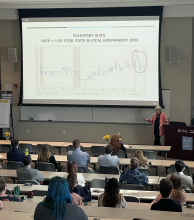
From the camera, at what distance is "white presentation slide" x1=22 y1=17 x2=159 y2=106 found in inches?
408

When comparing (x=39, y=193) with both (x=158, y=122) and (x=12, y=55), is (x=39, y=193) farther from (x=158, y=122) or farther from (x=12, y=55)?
(x=12, y=55)

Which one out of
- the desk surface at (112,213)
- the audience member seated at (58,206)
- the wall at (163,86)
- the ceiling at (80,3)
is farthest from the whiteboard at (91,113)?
the audience member seated at (58,206)

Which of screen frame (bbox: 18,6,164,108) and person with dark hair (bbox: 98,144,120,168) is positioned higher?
screen frame (bbox: 18,6,164,108)

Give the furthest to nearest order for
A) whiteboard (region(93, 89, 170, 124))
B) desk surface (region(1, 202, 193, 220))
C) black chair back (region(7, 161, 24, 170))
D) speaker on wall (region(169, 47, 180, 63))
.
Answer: whiteboard (region(93, 89, 170, 124))
speaker on wall (region(169, 47, 180, 63))
black chair back (region(7, 161, 24, 170))
desk surface (region(1, 202, 193, 220))

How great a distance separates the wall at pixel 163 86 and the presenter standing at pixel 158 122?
665 millimetres

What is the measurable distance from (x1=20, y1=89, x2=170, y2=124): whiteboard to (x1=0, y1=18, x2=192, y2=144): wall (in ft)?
0.55

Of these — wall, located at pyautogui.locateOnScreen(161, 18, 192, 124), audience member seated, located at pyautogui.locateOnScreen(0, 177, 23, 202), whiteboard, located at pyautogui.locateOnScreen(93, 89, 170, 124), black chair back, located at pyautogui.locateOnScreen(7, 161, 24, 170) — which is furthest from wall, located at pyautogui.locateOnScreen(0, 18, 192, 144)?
audience member seated, located at pyautogui.locateOnScreen(0, 177, 23, 202)

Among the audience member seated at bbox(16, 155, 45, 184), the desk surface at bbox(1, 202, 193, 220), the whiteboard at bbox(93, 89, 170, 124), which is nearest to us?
the desk surface at bbox(1, 202, 193, 220)

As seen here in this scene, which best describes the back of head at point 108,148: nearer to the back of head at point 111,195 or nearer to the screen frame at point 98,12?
the back of head at point 111,195

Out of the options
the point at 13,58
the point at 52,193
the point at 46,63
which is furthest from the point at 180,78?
the point at 52,193

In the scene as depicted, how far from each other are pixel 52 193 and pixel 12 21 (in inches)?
392

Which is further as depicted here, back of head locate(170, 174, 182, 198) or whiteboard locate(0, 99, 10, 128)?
whiteboard locate(0, 99, 10, 128)

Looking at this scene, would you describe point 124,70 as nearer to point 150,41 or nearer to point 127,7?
point 150,41

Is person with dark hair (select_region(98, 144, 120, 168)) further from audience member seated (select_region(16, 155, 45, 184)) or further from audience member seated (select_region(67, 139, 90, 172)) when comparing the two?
audience member seated (select_region(16, 155, 45, 184))
